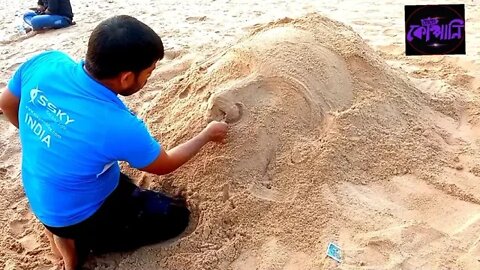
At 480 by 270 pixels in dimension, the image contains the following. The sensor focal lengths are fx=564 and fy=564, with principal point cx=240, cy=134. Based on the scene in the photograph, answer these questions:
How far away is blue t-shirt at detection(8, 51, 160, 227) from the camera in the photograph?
1687 mm

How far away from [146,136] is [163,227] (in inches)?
17.1

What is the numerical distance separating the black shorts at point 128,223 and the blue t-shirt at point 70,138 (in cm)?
4

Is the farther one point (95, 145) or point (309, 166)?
point (309, 166)


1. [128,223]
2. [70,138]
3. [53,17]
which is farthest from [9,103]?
[53,17]

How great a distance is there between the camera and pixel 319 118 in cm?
223

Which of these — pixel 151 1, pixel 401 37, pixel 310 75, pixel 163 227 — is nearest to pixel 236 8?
pixel 151 1

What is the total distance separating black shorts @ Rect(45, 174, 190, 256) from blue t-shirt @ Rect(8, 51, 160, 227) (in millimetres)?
42

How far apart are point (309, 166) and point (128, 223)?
27.3 inches

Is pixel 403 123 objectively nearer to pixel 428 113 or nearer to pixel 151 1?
pixel 428 113

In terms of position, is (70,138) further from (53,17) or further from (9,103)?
(53,17)

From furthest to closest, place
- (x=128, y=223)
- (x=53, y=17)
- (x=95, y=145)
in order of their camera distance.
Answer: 1. (x=53, y=17)
2. (x=128, y=223)
3. (x=95, y=145)

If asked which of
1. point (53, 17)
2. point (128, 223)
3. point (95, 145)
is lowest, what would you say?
point (128, 223)

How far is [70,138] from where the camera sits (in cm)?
171

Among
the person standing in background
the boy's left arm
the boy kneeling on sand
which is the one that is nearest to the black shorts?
the boy kneeling on sand
